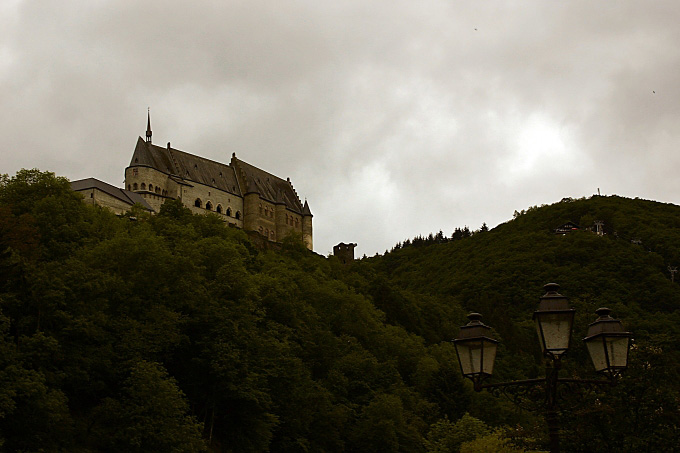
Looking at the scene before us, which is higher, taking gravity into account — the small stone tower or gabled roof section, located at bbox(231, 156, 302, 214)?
gabled roof section, located at bbox(231, 156, 302, 214)

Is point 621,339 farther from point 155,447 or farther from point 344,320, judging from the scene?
point 344,320

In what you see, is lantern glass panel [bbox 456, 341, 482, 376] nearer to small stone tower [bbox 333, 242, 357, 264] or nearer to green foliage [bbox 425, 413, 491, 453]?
green foliage [bbox 425, 413, 491, 453]

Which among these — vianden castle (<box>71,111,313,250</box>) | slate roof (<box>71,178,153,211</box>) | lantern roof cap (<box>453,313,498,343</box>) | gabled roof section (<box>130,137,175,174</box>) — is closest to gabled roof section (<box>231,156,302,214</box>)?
vianden castle (<box>71,111,313,250</box>)

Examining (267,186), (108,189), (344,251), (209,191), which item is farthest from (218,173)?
(108,189)

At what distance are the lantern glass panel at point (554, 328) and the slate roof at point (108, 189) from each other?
8219 cm

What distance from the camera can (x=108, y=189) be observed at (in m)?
94.4

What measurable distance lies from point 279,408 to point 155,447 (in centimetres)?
1518

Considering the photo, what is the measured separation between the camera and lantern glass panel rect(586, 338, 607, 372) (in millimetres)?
12727

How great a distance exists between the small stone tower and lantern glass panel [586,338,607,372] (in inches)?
4695

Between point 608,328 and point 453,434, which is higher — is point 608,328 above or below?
above

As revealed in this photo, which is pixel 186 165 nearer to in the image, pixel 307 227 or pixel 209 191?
pixel 209 191

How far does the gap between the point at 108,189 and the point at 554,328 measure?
87.2 metres

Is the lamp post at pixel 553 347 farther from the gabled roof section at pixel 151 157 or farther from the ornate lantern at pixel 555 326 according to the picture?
the gabled roof section at pixel 151 157

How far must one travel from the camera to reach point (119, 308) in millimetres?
46812
